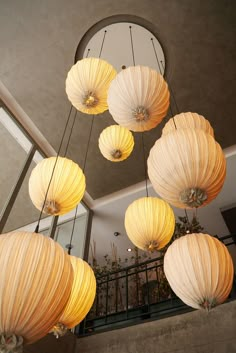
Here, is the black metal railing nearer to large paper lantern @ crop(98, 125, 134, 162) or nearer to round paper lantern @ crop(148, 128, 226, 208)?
large paper lantern @ crop(98, 125, 134, 162)

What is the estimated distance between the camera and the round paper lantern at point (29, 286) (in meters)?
1.12

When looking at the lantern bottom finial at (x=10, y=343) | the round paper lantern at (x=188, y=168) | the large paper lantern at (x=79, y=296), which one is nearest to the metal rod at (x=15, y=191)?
the large paper lantern at (x=79, y=296)

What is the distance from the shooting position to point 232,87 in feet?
15.2

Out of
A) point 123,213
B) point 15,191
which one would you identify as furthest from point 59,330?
point 123,213

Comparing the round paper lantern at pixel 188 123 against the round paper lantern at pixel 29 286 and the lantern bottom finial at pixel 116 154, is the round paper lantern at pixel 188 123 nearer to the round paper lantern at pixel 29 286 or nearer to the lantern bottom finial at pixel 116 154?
the lantern bottom finial at pixel 116 154

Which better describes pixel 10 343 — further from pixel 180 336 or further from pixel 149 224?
pixel 180 336

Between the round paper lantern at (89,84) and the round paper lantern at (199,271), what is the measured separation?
55.2 inches

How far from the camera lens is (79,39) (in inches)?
164

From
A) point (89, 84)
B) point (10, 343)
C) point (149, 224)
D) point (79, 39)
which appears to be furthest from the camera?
point (79, 39)

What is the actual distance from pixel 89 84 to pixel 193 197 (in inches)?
56.1

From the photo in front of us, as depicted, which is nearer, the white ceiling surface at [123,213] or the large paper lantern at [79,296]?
the large paper lantern at [79,296]

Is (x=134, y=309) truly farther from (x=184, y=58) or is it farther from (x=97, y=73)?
(x=184, y=58)

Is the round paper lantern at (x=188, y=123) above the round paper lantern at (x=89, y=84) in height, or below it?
below

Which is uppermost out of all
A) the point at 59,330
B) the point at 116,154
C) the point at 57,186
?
the point at 116,154
